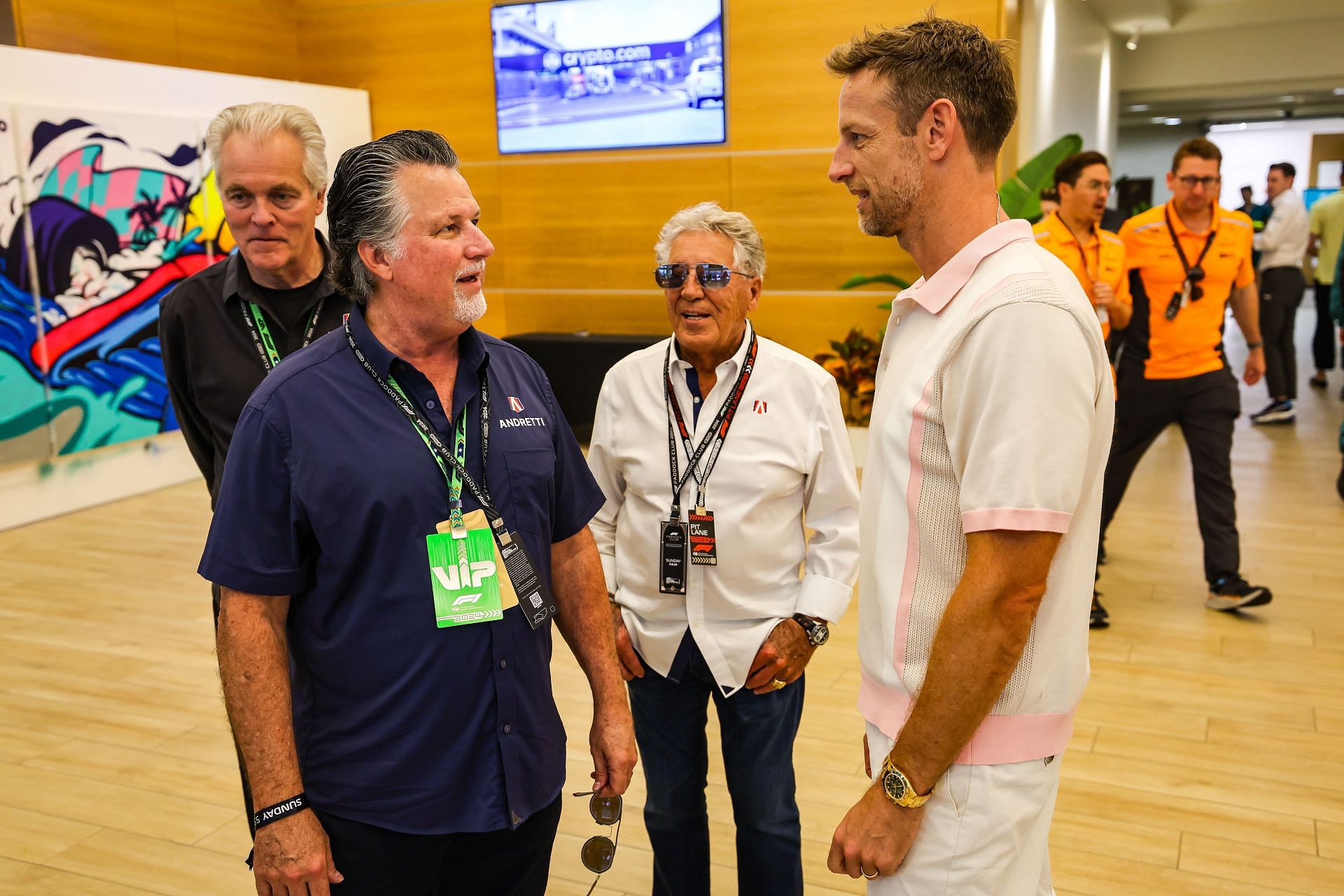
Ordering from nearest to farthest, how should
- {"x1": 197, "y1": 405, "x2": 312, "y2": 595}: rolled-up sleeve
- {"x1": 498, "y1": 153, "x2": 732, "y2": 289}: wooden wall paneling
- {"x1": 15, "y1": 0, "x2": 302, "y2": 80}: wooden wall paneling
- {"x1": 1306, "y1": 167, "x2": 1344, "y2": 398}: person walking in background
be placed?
{"x1": 197, "y1": 405, "x2": 312, "y2": 595}: rolled-up sleeve
{"x1": 15, "y1": 0, "x2": 302, "y2": 80}: wooden wall paneling
{"x1": 498, "y1": 153, "x2": 732, "y2": 289}: wooden wall paneling
{"x1": 1306, "y1": 167, "x2": 1344, "y2": 398}: person walking in background

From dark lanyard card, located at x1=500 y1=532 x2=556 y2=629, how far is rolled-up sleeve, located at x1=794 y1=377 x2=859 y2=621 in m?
0.71

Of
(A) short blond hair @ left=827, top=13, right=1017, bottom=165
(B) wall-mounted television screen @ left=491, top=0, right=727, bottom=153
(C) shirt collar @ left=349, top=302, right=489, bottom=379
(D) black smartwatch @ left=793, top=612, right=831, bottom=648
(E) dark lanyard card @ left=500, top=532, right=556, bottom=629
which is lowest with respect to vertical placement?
(D) black smartwatch @ left=793, top=612, right=831, bottom=648

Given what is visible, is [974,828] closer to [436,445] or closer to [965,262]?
[965,262]

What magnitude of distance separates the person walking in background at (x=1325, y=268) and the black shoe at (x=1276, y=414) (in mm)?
1332

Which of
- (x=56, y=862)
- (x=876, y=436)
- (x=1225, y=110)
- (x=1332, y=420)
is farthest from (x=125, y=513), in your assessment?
(x=1225, y=110)

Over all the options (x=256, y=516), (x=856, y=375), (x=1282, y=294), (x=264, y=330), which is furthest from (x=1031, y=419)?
(x=1282, y=294)

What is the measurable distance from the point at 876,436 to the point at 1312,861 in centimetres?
217

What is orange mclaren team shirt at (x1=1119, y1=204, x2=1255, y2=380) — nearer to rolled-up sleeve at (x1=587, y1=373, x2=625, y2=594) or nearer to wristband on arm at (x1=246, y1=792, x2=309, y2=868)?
rolled-up sleeve at (x1=587, y1=373, x2=625, y2=594)

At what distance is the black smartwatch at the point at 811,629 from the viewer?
6.97 ft

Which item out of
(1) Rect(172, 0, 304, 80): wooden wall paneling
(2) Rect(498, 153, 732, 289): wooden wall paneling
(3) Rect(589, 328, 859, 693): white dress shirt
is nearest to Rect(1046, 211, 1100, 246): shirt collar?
(3) Rect(589, 328, 859, 693): white dress shirt

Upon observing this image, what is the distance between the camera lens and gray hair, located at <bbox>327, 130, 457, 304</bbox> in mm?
1515

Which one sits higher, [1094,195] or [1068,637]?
[1094,195]

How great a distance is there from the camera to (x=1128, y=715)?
3545mm

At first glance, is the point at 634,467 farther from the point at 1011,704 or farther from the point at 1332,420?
the point at 1332,420
